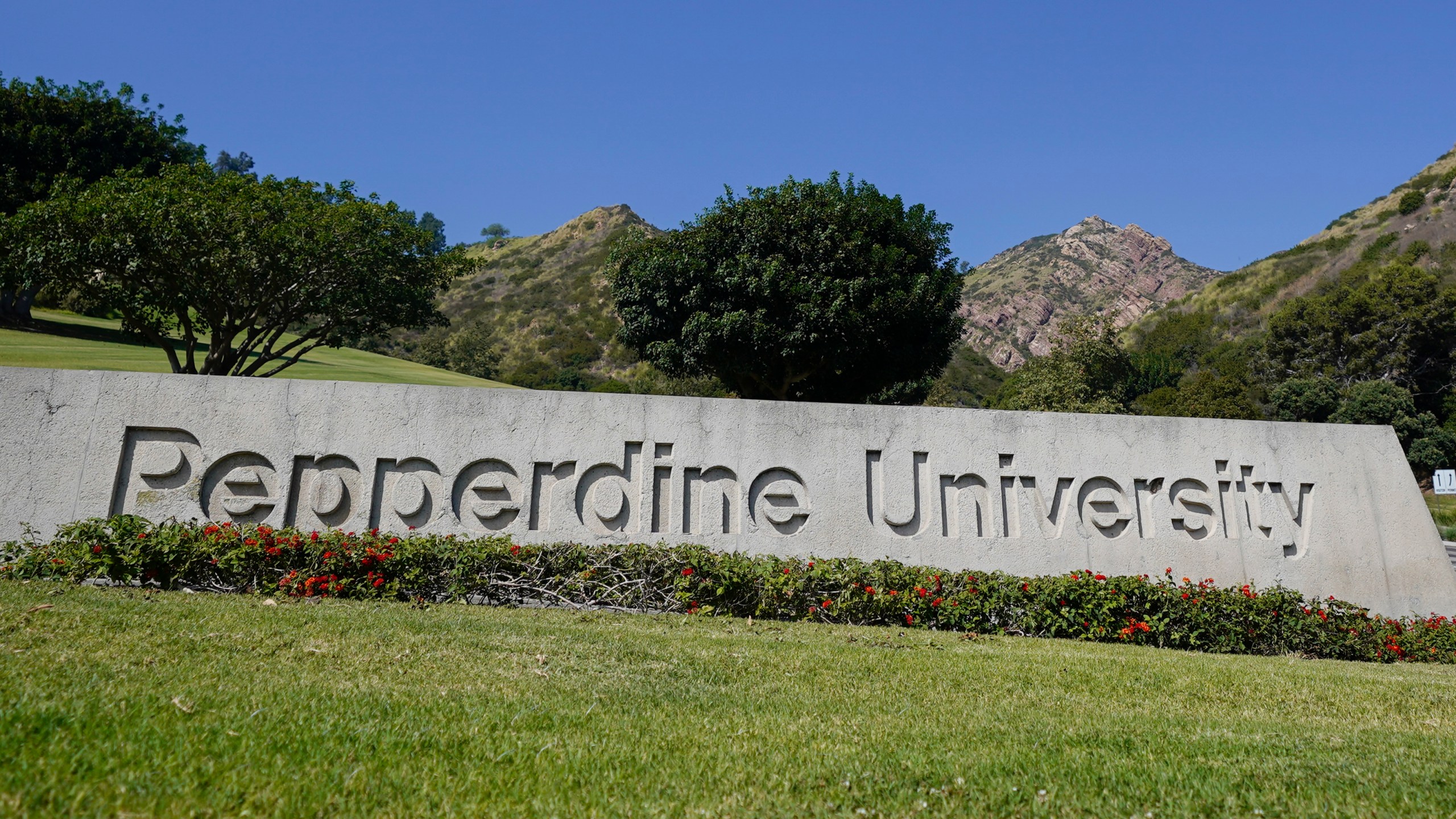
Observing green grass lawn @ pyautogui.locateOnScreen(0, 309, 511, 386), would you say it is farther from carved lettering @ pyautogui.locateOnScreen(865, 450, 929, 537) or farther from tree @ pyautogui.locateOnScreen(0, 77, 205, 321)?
carved lettering @ pyautogui.locateOnScreen(865, 450, 929, 537)

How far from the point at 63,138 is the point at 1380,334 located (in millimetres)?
66415

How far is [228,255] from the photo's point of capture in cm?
1675

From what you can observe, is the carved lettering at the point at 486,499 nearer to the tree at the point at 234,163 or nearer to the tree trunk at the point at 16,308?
the tree trunk at the point at 16,308

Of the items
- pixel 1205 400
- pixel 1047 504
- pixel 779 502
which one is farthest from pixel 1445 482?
pixel 779 502

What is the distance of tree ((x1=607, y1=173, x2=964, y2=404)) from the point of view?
1794cm

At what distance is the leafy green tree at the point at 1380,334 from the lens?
48188 mm

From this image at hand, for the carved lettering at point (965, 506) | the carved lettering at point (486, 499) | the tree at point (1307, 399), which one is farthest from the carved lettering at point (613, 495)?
the tree at point (1307, 399)

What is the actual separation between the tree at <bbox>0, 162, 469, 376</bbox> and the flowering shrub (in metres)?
10.3

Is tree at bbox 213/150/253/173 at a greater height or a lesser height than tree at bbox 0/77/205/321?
greater

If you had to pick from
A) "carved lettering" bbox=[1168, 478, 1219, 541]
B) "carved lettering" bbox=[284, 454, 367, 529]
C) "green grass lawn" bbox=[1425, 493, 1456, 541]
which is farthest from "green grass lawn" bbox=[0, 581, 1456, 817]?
"green grass lawn" bbox=[1425, 493, 1456, 541]

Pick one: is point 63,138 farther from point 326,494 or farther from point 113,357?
point 326,494

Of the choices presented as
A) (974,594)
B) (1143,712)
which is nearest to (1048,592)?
(974,594)

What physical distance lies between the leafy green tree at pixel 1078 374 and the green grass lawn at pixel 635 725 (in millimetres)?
30443

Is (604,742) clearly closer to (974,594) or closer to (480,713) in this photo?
(480,713)
